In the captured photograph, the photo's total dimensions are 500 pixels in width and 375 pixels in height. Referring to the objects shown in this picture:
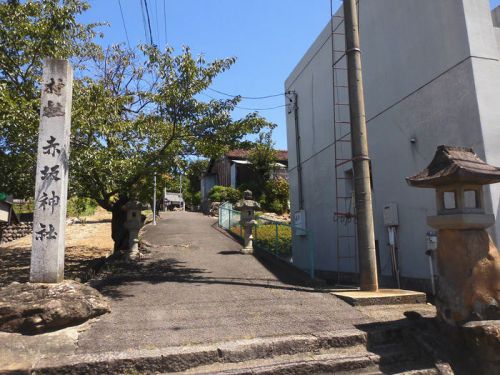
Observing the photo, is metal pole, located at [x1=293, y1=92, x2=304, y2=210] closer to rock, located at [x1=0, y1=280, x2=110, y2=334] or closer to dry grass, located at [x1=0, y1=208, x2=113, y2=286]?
dry grass, located at [x1=0, y1=208, x2=113, y2=286]

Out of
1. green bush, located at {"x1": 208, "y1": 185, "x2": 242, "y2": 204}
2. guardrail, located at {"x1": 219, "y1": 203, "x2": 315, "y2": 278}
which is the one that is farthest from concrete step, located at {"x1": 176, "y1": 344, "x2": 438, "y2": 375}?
green bush, located at {"x1": 208, "y1": 185, "x2": 242, "y2": 204}

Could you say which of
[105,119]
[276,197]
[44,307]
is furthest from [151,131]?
[276,197]

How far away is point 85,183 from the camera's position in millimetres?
10750

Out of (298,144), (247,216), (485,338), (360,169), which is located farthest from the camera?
(298,144)

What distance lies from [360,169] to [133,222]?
7.38 m

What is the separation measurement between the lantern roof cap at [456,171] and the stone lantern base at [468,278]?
28.9 inches

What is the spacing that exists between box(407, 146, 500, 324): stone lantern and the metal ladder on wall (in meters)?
6.01

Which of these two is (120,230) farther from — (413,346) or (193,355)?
(413,346)

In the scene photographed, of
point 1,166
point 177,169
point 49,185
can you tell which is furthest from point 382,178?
point 1,166

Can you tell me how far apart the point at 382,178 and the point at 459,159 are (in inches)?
180

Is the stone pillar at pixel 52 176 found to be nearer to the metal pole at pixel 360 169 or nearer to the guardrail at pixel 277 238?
the metal pole at pixel 360 169

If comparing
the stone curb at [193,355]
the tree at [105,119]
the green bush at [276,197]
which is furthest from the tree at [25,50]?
the green bush at [276,197]

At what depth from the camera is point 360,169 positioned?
336 inches

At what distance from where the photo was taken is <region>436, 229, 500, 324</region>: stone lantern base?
5332 millimetres
